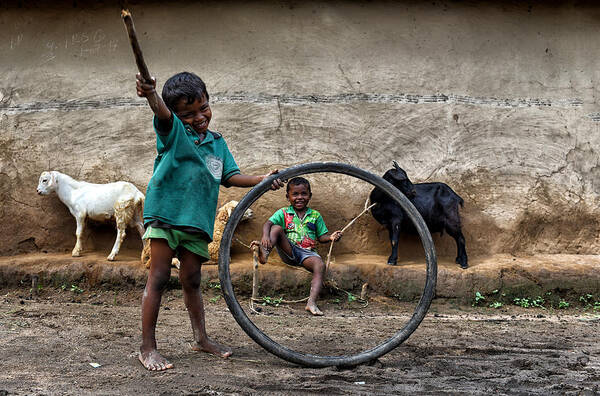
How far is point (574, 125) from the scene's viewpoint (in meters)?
5.64

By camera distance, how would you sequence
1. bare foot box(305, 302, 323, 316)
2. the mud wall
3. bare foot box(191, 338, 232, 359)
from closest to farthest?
bare foot box(191, 338, 232, 359) → bare foot box(305, 302, 323, 316) → the mud wall

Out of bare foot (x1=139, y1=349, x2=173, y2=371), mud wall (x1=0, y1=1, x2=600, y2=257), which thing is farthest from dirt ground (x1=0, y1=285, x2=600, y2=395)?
mud wall (x1=0, y1=1, x2=600, y2=257)

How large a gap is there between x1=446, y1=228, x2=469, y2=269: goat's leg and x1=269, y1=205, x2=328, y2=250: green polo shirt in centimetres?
117

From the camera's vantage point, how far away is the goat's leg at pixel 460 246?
5180 millimetres

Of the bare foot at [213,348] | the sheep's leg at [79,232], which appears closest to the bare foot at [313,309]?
the bare foot at [213,348]

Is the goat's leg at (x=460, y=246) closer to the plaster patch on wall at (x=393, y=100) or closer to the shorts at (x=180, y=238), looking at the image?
the plaster patch on wall at (x=393, y=100)

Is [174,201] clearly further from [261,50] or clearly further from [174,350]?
[261,50]

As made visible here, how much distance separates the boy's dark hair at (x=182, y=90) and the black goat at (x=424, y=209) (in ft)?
8.31

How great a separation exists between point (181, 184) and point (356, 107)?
304cm

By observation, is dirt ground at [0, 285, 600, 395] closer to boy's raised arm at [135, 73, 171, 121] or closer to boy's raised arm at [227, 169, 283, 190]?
boy's raised arm at [227, 169, 283, 190]

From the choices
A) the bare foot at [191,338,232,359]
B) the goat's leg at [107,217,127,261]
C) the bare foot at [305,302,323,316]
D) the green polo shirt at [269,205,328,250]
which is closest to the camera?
the bare foot at [191,338,232,359]

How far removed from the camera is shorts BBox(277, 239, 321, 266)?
4.85 m

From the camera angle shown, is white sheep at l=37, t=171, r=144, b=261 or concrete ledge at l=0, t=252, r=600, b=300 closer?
concrete ledge at l=0, t=252, r=600, b=300

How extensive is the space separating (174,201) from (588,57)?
4.67m
